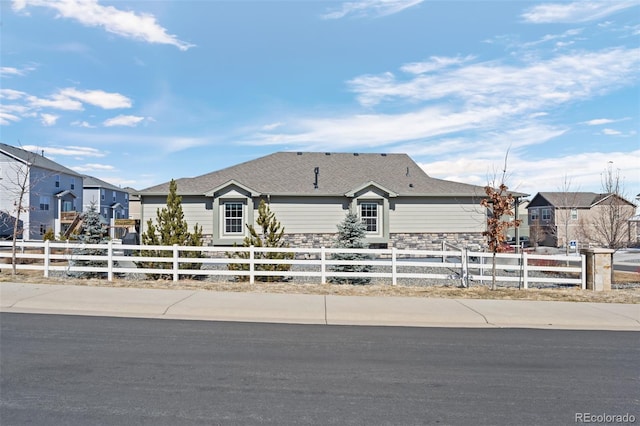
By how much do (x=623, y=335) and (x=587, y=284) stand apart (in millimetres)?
6175

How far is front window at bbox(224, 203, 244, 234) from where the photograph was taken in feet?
77.3

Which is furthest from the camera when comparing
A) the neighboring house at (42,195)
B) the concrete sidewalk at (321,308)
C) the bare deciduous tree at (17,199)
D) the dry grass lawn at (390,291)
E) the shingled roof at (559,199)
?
the shingled roof at (559,199)

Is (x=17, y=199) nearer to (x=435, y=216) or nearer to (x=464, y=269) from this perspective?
(x=435, y=216)

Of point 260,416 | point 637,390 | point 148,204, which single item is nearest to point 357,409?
point 260,416

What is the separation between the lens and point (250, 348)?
23.1ft

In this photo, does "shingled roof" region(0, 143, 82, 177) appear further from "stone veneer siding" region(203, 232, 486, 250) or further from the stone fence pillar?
the stone fence pillar

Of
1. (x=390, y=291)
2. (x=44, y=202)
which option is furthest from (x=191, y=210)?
(x=44, y=202)

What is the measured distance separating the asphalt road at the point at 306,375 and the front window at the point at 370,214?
15992 mm

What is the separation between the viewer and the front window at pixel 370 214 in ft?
80.3

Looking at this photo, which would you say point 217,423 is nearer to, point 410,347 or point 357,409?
point 357,409

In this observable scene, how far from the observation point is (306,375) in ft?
19.0

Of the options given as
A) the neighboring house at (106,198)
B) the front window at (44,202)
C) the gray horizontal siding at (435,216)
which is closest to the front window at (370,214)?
the gray horizontal siding at (435,216)

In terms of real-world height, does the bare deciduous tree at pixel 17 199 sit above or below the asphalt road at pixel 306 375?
above

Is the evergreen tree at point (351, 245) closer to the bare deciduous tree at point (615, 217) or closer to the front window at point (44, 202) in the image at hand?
the bare deciduous tree at point (615, 217)
